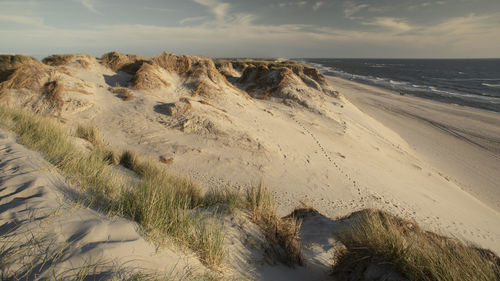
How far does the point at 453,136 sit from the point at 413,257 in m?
20.4

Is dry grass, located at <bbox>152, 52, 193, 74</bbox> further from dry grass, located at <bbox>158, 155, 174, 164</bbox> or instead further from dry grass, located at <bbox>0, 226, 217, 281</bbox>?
dry grass, located at <bbox>0, 226, 217, 281</bbox>

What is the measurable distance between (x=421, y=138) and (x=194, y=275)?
19154 mm

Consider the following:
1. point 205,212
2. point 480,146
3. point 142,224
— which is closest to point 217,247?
point 142,224

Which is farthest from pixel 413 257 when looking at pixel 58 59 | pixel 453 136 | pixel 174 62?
pixel 453 136

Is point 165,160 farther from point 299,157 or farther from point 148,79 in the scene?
point 148,79

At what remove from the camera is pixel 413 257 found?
6.75 ft

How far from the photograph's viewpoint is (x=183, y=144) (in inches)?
320

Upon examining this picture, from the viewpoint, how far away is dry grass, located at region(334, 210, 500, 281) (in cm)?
187

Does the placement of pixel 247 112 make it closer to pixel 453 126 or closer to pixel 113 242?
pixel 113 242

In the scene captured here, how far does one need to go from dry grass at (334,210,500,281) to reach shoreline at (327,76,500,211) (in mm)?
10442

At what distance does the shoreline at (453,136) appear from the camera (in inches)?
433

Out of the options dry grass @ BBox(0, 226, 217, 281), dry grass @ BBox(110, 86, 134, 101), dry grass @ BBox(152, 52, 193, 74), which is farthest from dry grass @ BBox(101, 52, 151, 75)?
dry grass @ BBox(0, 226, 217, 281)

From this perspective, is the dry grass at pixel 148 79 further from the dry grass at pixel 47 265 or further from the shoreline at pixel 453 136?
the shoreline at pixel 453 136

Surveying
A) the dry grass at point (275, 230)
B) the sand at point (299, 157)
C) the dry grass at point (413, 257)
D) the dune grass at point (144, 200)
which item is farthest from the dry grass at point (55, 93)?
the dry grass at point (413, 257)
